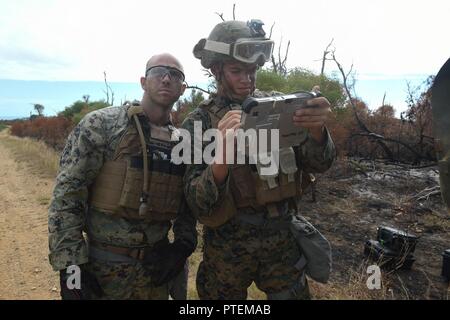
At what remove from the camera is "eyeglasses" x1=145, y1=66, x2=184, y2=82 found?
7.92ft

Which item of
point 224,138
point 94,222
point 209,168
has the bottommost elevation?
point 94,222

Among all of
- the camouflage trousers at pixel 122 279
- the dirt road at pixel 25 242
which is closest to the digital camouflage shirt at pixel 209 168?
the camouflage trousers at pixel 122 279

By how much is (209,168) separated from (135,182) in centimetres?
59

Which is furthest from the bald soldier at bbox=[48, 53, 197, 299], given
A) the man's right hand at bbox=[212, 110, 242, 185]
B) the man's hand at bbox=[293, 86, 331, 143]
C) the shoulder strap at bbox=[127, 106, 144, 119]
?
the man's hand at bbox=[293, 86, 331, 143]

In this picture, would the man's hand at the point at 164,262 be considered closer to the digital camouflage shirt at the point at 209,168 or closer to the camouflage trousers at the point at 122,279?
the camouflage trousers at the point at 122,279

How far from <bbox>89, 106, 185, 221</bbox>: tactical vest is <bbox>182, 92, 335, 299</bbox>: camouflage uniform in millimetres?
227

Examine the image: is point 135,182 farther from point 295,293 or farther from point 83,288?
point 295,293

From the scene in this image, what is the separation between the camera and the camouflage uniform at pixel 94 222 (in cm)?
217

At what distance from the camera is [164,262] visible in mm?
2383

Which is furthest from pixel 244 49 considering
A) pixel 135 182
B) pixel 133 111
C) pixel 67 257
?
pixel 67 257

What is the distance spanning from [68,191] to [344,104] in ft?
33.6
